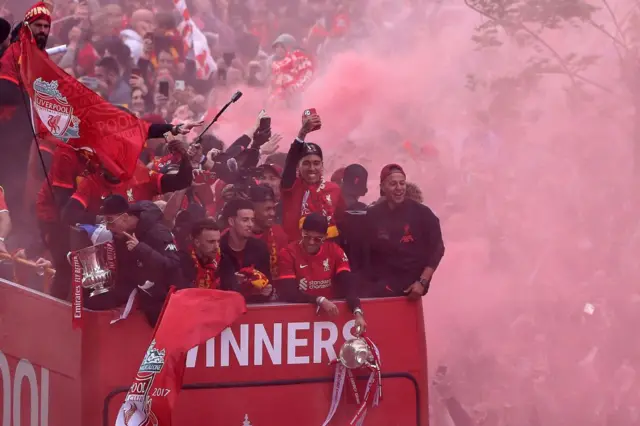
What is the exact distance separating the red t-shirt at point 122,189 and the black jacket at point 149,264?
0.92ft

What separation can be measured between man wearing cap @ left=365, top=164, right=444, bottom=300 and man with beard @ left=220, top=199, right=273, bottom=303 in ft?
1.87

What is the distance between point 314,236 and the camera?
4.79 m

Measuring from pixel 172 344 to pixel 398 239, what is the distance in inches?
50.5

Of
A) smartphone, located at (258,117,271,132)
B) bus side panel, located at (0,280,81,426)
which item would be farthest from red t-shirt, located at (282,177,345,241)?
bus side panel, located at (0,280,81,426)

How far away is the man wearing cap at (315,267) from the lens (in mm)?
4754

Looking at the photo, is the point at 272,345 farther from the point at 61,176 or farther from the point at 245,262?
the point at 61,176

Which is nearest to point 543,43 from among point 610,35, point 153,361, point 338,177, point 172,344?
point 610,35

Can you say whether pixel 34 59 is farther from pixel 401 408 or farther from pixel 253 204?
pixel 401 408

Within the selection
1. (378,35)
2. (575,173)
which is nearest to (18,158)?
(378,35)

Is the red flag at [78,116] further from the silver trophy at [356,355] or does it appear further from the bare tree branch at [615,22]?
the bare tree branch at [615,22]

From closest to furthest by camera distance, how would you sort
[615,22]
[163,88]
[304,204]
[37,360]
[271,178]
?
1. [37,360]
2. [304,204]
3. [271,178]
4. [615,22]
5. [163,88]

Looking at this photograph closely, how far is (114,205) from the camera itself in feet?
14.8

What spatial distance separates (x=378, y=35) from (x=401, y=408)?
3220 mm

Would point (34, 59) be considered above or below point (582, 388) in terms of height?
above
